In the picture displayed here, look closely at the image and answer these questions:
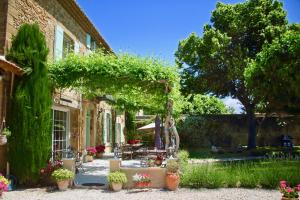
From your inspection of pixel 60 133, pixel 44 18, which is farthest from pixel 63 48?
pixel 60 133

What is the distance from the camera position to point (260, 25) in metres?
23.7

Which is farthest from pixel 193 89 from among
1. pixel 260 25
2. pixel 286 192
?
pixel 286 192

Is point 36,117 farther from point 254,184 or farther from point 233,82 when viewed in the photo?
point 233,82

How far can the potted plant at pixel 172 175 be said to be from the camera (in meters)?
9.42

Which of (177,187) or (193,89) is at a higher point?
(193,89)

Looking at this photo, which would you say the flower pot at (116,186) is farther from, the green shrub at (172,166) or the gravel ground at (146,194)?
the green shrub at (172,166)

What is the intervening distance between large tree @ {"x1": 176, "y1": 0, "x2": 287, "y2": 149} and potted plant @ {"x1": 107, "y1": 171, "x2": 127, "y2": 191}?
15578 millimetres

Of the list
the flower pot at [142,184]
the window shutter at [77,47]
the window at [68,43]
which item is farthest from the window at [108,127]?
the flower pot at [142,184]

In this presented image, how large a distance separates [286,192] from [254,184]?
9.17 feet

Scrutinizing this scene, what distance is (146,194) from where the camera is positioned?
8.95 m

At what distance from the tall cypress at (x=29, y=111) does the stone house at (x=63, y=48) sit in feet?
0.91

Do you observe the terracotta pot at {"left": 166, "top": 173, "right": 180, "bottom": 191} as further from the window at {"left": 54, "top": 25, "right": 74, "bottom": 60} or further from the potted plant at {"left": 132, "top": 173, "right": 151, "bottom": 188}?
the window at {"left": 54, "top": 25, "right": 74, "bottom": 60}

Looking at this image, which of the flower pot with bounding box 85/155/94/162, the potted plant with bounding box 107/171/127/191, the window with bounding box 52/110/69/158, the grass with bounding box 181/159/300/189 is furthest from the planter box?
the flower pot with bounding box 85/155/94/162

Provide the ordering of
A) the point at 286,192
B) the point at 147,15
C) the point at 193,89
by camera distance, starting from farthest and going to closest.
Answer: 1. the point at 193,89
2. the point at 147,15
3. the point at 286,192
